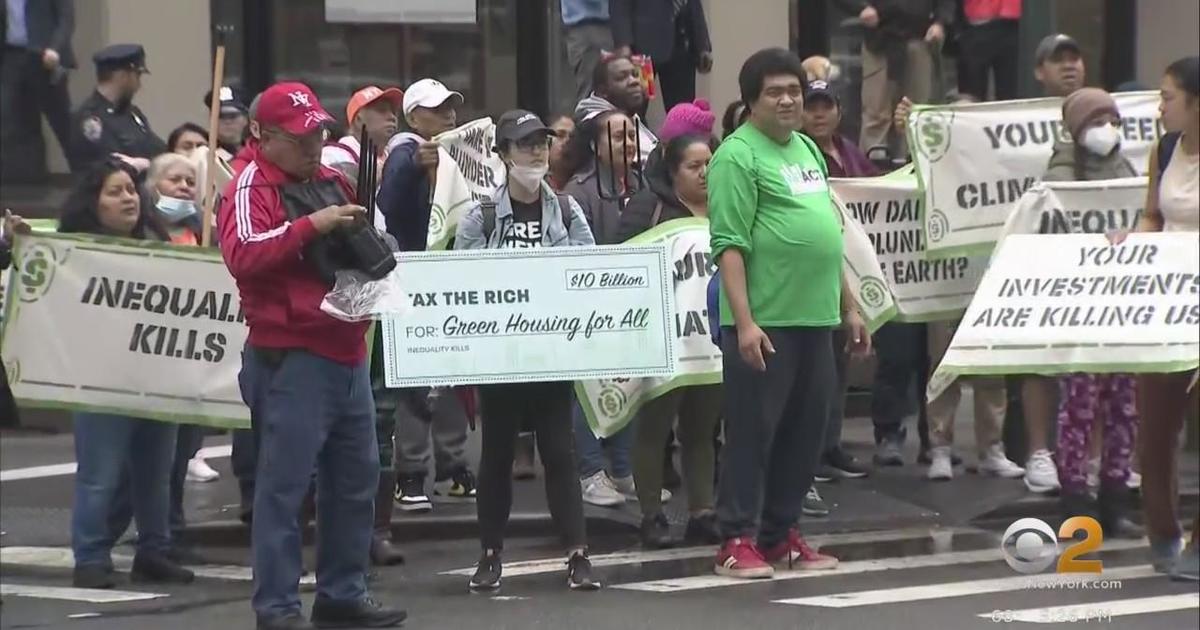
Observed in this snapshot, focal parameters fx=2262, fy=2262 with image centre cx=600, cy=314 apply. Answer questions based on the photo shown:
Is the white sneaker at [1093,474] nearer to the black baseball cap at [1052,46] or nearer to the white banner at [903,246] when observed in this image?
the white banner at [903,246]

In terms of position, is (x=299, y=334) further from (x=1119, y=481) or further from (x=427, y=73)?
(x=427, y=73)

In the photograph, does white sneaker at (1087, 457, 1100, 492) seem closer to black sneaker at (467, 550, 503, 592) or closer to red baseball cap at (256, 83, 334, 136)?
black sneaker at (467, 550, 503, 592)

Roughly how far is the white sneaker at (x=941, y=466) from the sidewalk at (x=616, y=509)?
5 centimetres

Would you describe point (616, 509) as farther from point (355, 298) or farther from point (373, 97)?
point (355, 298)

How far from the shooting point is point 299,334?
302 inches

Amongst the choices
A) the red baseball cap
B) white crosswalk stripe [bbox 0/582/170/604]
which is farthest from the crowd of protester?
white crosswalk stripe [bbox 0/582/170/604]

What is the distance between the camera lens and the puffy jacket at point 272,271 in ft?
24.6

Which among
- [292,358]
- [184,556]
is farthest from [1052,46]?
[292,358]

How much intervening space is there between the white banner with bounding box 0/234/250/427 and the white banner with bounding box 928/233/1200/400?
295 cm

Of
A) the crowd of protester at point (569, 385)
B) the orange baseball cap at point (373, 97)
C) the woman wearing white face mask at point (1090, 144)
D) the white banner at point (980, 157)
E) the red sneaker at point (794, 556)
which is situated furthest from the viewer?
the white banner at point (980, 157)

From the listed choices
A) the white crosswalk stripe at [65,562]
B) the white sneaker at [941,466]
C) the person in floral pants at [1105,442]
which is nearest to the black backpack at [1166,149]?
the person in floral pants at [1105,442]

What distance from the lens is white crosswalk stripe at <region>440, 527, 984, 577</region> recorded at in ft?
30.7

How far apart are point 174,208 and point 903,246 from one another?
3.56 metres

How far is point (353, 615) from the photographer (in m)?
8.01
